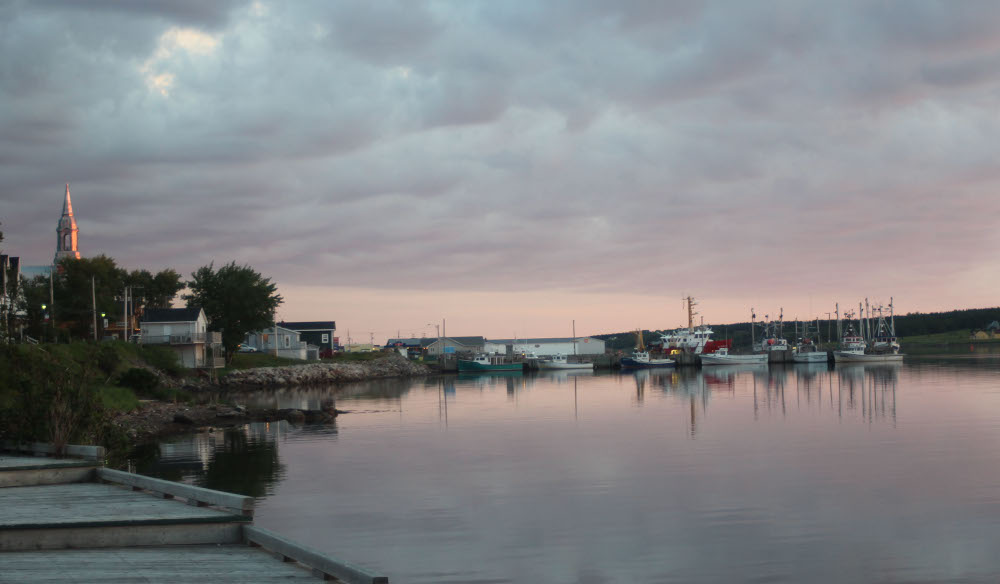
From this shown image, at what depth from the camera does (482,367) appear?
133 m

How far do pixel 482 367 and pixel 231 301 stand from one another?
1868 inches

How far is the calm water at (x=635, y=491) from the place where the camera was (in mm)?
17891

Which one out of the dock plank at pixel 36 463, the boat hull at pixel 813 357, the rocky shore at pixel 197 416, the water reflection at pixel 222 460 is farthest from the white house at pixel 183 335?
the boat hull at pixel 813 357

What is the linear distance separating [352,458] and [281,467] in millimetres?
3305

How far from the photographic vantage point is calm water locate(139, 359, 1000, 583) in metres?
17.9

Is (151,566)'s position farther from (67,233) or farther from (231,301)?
(67,233)

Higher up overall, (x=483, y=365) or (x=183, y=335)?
(x=183, y=335)

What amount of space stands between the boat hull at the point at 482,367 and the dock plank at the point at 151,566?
12047 centimetres

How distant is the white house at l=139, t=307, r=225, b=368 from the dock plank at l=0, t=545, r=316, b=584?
251 ft

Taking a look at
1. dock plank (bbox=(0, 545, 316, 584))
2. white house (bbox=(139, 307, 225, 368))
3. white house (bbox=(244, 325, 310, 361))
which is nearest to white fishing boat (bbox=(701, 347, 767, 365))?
white house (bbox=(244, 325, 310, 361))

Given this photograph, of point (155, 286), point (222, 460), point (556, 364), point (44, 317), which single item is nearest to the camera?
point (222, 460)

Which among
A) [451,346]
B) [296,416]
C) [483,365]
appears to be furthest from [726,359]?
[296,416]

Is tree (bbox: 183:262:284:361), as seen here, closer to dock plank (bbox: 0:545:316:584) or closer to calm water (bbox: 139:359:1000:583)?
calm water (bbox: 139:359:1000:583)

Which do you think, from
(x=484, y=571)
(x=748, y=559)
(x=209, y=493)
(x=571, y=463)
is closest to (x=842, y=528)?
(x=748, y=559)
